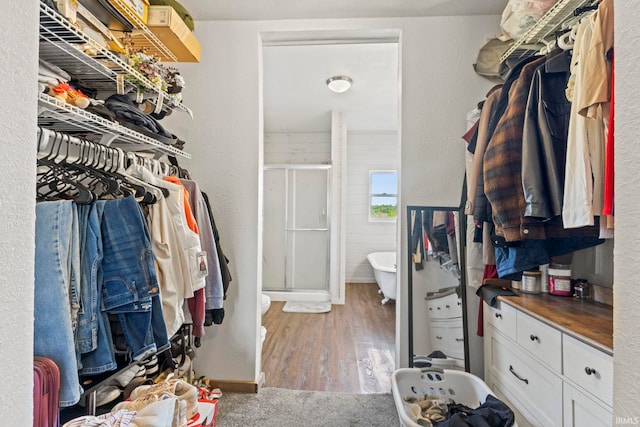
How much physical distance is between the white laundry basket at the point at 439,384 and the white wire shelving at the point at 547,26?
67.1 inches

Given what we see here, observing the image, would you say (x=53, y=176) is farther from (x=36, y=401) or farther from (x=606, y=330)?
(x=606, y=330)

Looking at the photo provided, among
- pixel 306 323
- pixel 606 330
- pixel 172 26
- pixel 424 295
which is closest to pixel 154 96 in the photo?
pixel 172 26

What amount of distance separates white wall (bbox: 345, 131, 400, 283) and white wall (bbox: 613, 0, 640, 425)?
4.49 metres

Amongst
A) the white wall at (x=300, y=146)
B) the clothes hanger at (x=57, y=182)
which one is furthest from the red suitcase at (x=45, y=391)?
the white wall at (x=300, y=146)

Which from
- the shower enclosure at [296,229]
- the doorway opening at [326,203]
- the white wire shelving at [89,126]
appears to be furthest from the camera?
the shower enclosure at [296,229]

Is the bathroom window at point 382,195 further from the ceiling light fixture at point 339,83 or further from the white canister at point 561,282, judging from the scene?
the white canister at point 561,282

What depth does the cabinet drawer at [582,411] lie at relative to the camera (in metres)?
0.95

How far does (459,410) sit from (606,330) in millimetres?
643

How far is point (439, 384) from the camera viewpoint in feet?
5.30

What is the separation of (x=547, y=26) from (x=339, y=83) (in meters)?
1.87

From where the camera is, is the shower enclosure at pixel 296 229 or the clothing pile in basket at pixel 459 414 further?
the shower enclosure at pixel 296 229

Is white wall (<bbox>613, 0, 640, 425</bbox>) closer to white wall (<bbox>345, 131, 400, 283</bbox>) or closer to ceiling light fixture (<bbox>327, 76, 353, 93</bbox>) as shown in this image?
ceiling light fixture (<bbox>327, 76, 353, 93</bbox>)

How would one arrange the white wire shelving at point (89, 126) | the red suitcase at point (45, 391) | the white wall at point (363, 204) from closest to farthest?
the red suitcase at point (45, 391), the white wire shelving at point (89, 126), the white wall at point (363, 204)

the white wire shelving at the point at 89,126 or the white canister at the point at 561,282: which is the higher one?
the white wire shelving at the point at 89,126
